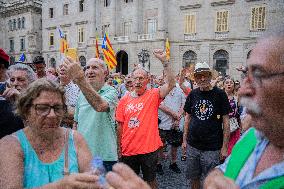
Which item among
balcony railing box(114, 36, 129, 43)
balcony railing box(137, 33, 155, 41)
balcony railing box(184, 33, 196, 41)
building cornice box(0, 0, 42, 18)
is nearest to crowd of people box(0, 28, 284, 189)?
balcony railing box(184, 33, 196, 41)

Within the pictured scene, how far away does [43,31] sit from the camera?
3512 centimetres

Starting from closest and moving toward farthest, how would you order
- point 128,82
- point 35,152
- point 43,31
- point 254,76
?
point 254,76 < point 35,152 < point 128,82 < point 43,31

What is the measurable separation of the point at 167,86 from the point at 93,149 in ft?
4.15

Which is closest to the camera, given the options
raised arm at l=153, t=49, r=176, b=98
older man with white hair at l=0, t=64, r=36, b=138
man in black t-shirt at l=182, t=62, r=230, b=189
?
older man with white hair at l=0, t=64, r=36, b=138

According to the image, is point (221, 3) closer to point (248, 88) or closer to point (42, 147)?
point (42, 147)

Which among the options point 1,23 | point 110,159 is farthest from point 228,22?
point 1,23

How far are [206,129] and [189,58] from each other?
21.7 meters

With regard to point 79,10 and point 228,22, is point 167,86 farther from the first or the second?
point 79,10

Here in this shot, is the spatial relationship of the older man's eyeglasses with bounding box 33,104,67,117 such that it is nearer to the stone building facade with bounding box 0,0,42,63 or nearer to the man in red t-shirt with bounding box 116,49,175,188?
the man in red t-shirt with bounding box 116,49,175,188

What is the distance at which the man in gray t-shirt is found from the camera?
5.70 meters

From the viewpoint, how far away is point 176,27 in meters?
25.4

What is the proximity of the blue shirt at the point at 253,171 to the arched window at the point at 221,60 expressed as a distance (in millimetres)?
22715

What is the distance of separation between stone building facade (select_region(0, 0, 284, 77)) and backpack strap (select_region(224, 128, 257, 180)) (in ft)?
59.6

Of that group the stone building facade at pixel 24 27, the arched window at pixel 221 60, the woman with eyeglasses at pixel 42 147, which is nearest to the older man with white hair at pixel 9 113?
the woman with eyeglasses at pixel 42 147
